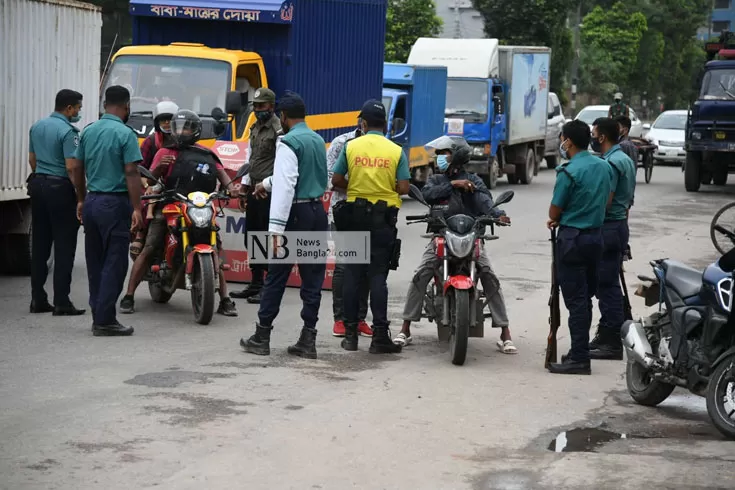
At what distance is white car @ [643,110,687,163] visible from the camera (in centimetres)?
3534

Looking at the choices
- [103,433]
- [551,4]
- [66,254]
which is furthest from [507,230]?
[551,4]

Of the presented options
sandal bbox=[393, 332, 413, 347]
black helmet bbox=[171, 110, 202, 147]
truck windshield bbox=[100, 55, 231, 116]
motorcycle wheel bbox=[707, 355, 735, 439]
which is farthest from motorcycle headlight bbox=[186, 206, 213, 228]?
motorcycle wheel bbox=[707, 355, 735, 439]

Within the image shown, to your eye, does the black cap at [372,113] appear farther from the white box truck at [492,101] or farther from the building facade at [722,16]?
the building facade at [722,16]

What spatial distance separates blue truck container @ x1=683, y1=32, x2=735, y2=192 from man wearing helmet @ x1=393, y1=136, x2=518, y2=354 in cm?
1692

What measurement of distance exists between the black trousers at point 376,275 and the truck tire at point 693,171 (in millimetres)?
18703

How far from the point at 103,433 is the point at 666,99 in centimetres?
7390

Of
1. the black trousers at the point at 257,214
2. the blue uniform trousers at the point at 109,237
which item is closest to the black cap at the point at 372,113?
the blue uniform trousers at the point at 109,237

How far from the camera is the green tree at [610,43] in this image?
61.4m

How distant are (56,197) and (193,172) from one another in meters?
1.16

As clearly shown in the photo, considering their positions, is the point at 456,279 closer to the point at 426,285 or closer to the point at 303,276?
the point at 426,285

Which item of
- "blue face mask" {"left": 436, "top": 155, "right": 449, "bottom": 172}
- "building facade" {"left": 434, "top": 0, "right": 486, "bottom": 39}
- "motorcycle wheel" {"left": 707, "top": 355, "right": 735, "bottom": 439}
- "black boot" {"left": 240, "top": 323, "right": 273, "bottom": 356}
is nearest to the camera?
"motorcycle wheel" {"left": 707, "top": 355, "right": 735, "bottom": 439}

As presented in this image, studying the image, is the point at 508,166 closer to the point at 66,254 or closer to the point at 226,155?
the point at 226,155

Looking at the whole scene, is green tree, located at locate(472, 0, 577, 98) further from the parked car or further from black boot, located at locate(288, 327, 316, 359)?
black boot, located at locate(288, 327, 316, 359)

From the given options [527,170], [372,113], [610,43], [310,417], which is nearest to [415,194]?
→ [372,113]
